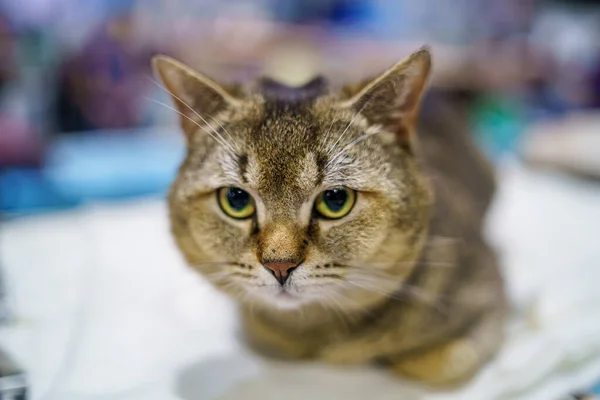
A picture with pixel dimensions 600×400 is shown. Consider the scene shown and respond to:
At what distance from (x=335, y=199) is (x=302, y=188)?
0.06 m

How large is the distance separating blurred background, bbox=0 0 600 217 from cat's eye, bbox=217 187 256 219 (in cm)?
67

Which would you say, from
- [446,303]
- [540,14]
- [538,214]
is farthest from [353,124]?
[540,14]

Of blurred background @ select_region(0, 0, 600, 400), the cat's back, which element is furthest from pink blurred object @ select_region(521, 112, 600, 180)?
the cat's back

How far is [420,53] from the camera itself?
784 mm

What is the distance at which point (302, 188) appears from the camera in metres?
0.78

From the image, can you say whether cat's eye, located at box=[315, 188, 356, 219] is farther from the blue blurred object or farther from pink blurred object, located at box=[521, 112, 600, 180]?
pink blurred object, located at box=[521, 112, 600, 180]

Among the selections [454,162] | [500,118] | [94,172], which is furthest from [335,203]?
[500,118]

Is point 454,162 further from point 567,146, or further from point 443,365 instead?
point 567,146

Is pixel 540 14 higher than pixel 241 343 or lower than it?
higher

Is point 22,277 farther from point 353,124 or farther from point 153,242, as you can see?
point 353,124

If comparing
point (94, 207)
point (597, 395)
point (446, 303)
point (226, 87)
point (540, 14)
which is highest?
point (540, 14)

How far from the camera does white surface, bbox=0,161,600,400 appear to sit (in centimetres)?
89

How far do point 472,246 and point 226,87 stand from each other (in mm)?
554

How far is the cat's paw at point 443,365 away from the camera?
93cm
